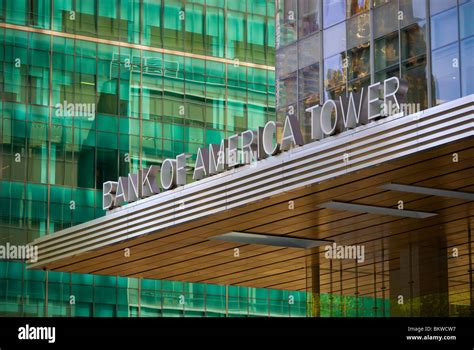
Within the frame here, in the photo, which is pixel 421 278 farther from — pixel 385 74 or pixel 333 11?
pixel 333 11

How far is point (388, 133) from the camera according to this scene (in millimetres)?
34062

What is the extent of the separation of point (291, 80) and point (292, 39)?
4.56ft

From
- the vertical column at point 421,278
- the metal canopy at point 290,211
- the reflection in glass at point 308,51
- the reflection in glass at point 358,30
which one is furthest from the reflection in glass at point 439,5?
the vertical column at point 421,278

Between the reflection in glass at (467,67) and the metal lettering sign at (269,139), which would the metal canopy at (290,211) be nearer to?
the metal lettering sign at (269,139)

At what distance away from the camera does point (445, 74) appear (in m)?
36.4

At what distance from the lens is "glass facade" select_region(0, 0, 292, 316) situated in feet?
259

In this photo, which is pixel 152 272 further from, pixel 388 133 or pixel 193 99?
pixel 193 99

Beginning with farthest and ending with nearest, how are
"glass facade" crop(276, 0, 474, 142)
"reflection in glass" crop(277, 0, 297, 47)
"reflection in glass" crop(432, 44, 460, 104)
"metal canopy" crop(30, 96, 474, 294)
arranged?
"reflection in glass" crop(277, 0, 297, 47), "glass facade" crop(276, 0, 474, 142), "reflection in glass" crop(432, 44, 460, 104), "metal canopy" crop(30, 96, 474, 294)

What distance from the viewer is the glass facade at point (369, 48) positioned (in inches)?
1428

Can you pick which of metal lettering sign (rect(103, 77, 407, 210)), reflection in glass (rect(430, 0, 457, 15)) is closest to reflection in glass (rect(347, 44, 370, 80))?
metal lettering sign (rect(103, 77, 407, 210))

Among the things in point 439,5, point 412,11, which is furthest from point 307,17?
point 439,5

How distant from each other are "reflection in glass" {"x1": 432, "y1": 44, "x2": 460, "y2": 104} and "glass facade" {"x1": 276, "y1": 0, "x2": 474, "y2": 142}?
0.04ft

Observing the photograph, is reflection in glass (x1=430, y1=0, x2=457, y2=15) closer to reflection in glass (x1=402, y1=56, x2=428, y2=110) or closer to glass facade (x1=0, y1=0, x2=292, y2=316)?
reflection in glass (x1=402, y1=56, x2=428, y2=110)
